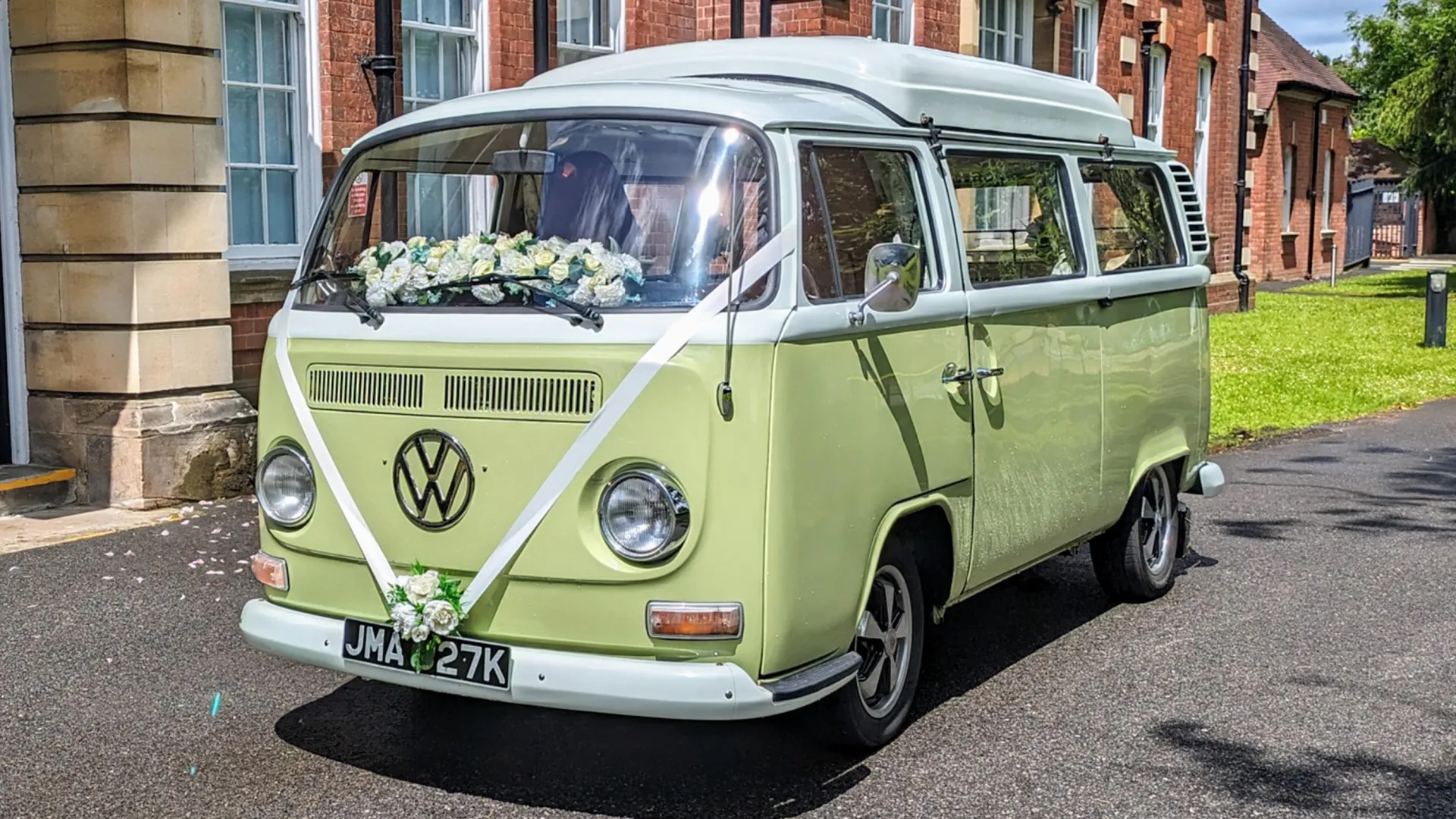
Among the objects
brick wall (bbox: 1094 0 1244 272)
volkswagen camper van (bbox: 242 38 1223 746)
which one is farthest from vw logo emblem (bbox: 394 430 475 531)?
brick wall (bbox: 1094 0 1244 272)

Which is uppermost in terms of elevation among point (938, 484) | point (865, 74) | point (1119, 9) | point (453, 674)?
point (1119, 9)

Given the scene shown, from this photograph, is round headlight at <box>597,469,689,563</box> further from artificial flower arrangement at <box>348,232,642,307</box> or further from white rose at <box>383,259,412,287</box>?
white rose at <box>383,259,412,287</box>

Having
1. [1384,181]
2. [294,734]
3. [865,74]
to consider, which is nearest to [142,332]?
[294,734]

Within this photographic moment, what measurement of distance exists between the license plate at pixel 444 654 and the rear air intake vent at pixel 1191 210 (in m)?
4.55

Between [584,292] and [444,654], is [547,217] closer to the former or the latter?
[584,292]

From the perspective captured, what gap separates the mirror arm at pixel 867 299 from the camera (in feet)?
16.3

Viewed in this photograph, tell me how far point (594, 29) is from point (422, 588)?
33.1 ft

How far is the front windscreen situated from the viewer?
4.86 m

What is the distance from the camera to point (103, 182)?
978 cm

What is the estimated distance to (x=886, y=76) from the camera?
5.74 metres

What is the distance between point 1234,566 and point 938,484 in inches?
140

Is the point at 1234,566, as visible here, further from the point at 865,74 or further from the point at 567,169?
the point at 567,169

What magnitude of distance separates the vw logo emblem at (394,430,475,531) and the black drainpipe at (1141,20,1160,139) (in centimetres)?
2085

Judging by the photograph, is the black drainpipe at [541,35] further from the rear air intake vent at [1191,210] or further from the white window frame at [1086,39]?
the white window frame at [1086,39]
